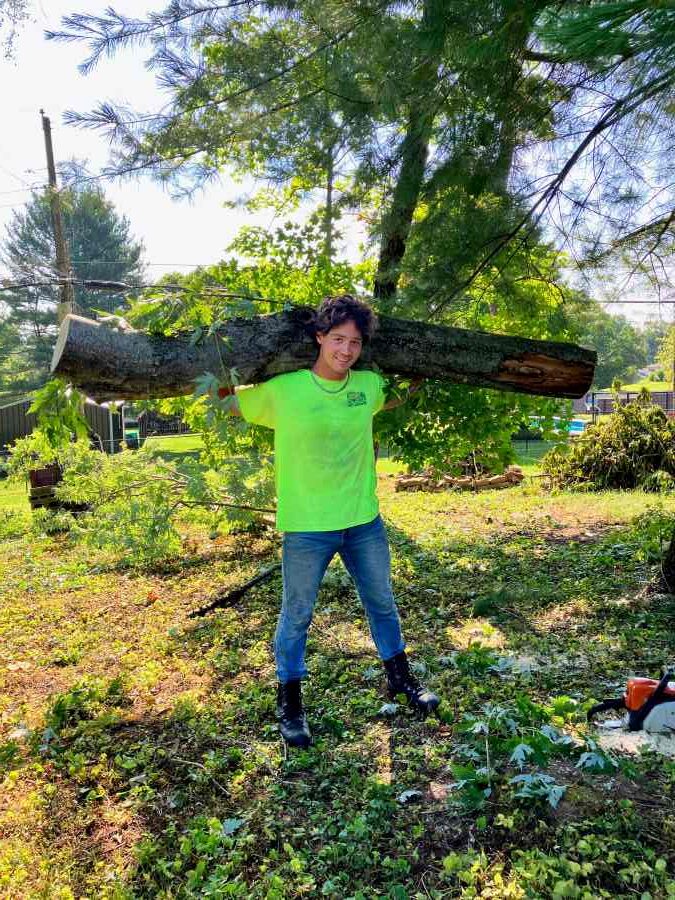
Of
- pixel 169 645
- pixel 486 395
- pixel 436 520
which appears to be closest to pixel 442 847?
pixel 169 645

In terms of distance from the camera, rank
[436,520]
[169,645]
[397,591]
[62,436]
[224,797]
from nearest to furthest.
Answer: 1. [224,797]
2. [62,436]
3. [169,645]
4. [397,591]
5. [436,520]

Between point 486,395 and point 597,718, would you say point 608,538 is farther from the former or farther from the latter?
point 597,718

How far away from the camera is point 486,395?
5.50 m

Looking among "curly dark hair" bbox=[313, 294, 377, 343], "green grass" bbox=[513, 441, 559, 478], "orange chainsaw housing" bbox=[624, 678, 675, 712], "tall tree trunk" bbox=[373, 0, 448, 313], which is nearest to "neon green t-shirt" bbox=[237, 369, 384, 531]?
"curly dark hair" bbox=[313, 294, 377, 343]

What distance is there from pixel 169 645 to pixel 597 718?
2744mm

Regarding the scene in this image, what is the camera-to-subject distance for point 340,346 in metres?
2.96

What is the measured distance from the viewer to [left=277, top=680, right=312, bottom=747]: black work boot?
9.73 ft

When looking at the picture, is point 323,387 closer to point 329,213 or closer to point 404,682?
point 404,682

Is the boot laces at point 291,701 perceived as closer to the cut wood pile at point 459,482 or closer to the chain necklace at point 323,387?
the chain necklace at point 323,387

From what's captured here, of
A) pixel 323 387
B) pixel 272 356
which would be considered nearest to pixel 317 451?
pixel 323 387

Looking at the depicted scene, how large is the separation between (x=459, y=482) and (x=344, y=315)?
883 cm

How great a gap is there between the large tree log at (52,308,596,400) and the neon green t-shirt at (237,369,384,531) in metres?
0.47

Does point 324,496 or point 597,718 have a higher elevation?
point 324,496

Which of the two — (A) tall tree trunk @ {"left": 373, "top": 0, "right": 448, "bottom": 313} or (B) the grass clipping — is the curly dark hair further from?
(B) the grass clipping
